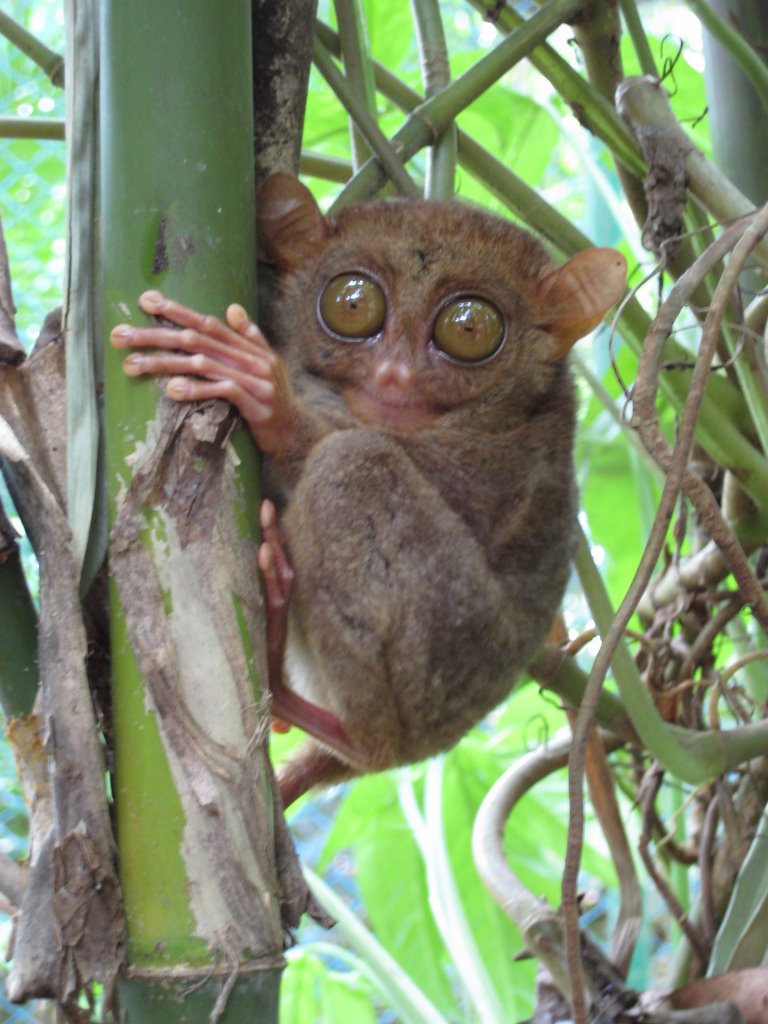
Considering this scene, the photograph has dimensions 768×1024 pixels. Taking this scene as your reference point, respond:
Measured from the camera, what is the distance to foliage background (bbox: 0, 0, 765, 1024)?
113 inches

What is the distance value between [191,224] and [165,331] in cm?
12

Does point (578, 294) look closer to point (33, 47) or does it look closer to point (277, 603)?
point (277, 603)

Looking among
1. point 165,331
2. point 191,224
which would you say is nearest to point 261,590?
point 165,331

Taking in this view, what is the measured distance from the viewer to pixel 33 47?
81.1 inches

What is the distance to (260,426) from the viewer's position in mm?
1507

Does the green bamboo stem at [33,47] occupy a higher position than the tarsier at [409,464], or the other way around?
the green bamboo stem at [33,47]

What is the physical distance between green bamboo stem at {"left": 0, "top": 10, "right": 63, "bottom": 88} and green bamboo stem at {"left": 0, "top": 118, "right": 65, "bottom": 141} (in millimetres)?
73

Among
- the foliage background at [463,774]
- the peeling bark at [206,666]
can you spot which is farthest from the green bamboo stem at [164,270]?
the foliage background at [463,774]

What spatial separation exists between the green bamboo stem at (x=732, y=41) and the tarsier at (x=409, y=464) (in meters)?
0.51

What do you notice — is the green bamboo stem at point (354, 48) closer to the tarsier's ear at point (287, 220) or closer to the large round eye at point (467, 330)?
the tarsier's ear at point (287, 220)

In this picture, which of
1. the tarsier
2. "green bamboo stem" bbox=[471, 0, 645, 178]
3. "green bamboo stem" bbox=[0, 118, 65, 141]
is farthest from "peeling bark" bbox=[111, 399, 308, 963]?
"green bamboo stem" bbox=[471, 0, 645, 178]

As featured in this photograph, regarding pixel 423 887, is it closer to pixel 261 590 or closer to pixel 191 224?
pixel 261 590

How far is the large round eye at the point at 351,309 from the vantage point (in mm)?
1999

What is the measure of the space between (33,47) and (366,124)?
68cm
